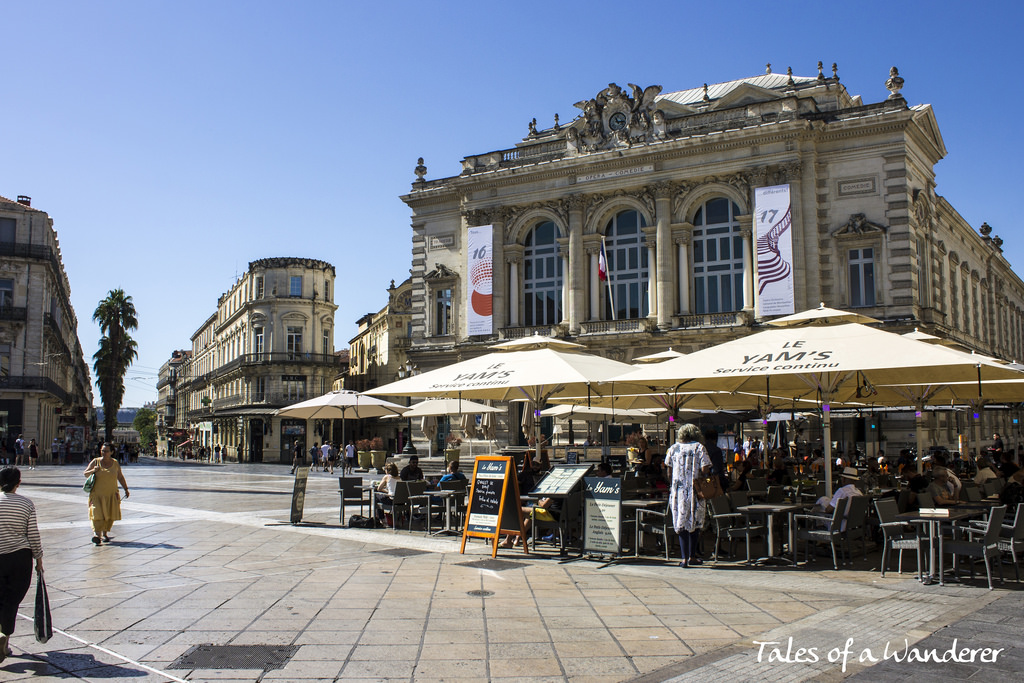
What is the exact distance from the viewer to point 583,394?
1642cm

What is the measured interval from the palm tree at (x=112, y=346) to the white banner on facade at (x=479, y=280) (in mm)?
38021

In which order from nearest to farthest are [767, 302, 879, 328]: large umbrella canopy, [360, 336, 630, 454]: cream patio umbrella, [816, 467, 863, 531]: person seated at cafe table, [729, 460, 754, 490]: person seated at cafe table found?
[816, 467, 863, 531]: person seated at cafe table < [360, 336, 630, 454]: cream patio umbrella < [767, 302, 879, 328]: large umbrella canopy < [729, 460, 754, 490]: person seated at cafe table

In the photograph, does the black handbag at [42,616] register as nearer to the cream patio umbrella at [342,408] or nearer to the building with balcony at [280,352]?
the cream patio umbrella at [342,408]

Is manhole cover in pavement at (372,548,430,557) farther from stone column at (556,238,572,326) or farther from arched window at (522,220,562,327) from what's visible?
arched window at (522,220,562,327)

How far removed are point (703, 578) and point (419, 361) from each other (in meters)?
30.2

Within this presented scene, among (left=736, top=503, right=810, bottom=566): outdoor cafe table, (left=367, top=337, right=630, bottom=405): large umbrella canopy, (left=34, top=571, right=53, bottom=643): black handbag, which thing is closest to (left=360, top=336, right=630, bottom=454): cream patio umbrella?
(left=367, top=337, right=630, bottom=405): large umbrella canopy

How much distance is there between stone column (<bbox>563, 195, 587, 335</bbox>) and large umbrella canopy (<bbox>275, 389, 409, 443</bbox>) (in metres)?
16.8

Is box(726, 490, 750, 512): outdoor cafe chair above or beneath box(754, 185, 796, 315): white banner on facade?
beneath

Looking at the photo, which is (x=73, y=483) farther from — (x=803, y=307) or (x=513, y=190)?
(x=803, y=307)

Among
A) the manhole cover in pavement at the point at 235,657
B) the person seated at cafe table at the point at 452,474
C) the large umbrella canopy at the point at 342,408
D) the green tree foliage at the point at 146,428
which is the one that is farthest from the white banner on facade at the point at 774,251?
the green tree foliage at the point at 146,428

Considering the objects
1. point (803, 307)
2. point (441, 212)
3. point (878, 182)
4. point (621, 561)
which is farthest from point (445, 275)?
point (621, 561)

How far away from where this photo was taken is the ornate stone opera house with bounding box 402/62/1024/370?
30.0 metres

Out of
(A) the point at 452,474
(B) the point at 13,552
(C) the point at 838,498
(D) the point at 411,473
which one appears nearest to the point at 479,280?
(D) the point at 411,473

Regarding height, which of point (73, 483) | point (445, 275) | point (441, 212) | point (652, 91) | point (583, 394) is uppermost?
point (652, 91)
